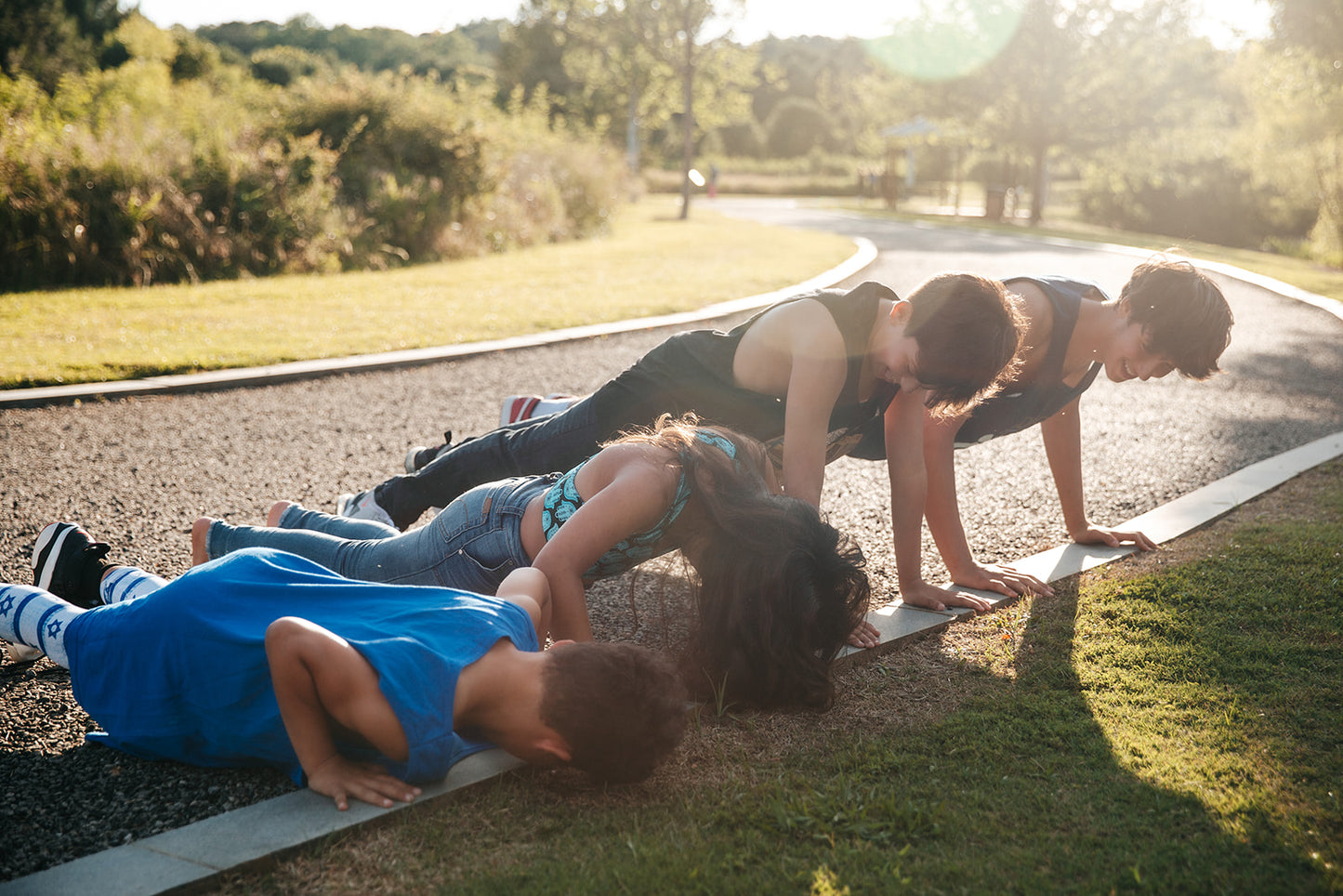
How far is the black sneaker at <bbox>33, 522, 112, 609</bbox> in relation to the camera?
3.16 m

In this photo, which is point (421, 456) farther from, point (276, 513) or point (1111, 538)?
point (1111, 538)

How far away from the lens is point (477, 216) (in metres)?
15.6

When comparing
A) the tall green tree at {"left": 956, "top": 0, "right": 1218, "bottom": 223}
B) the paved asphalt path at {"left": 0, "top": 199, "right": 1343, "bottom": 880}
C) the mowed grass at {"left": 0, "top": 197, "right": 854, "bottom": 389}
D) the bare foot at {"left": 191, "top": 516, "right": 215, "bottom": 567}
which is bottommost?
the paved asphalt path at {"left": 0, "top": 199, "right": 1343, "bottom": 880}

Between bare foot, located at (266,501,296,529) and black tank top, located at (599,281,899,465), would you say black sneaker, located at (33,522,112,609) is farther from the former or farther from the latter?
black tank top, located at (599,281,899,465)

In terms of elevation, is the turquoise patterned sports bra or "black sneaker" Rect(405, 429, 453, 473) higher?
the turquoise patterned sports bra

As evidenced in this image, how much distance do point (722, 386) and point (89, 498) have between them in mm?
3268

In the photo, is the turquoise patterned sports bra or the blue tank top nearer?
the blue tank top

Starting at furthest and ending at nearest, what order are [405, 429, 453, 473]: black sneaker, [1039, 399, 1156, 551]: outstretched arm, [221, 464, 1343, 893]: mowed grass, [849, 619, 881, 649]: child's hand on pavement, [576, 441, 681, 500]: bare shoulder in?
[405, 429, 453, 473]: black sneaker
[1039, 399, 1156, 551]: outstretched arm
[849, 619, 881, 649]: child's hand on pavement
[576, 441, 681, 500]: bare shoulder
[221, 464, 1343, 893]: mowed grass

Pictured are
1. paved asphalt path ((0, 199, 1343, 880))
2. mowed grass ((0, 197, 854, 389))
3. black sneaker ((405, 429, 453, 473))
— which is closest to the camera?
paved asphalt path ((0, 199, 1343, 880))

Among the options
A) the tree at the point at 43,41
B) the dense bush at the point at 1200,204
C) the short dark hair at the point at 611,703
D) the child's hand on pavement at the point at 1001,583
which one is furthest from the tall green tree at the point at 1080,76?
the tree at the point at 43,41

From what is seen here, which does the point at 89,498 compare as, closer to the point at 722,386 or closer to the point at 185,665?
the point at 185,665

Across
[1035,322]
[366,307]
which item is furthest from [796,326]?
[366,307]

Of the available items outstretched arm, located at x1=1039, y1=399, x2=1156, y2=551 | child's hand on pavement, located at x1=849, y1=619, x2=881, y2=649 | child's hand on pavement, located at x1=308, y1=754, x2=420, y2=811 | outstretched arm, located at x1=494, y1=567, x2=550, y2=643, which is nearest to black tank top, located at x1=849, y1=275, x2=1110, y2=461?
outstretched arm, located at x1=1039, y1=399, x2=1156, y2=551

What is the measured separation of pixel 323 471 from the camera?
540cm
